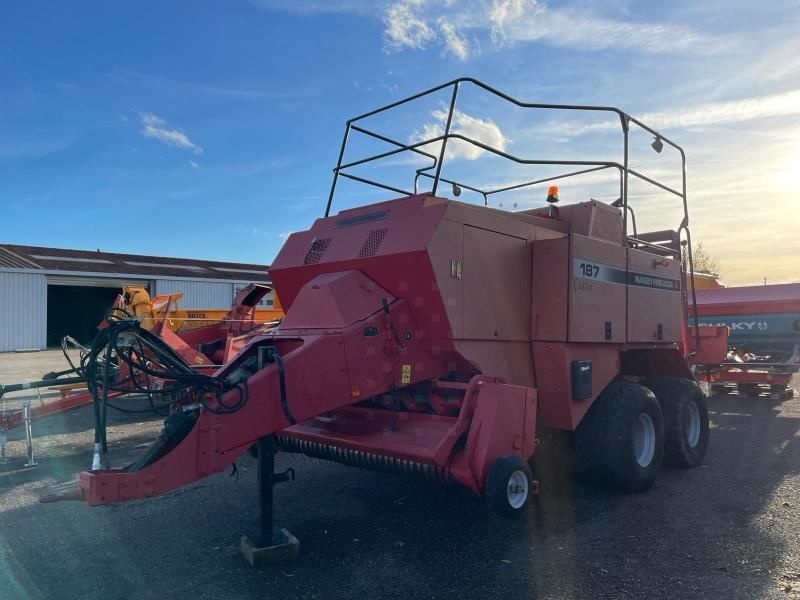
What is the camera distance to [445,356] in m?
5.07

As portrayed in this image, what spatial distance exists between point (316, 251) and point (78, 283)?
82.8 ft

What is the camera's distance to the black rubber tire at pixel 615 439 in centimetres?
566

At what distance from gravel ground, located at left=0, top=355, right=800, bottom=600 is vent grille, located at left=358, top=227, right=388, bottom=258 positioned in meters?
2.13

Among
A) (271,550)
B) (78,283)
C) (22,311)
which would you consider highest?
(78,283)

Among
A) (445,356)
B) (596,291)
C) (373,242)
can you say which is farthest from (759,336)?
(373,242)

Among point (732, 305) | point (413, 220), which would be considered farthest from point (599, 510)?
point (732, 305)

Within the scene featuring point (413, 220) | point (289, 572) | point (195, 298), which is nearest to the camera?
point (289, 572)

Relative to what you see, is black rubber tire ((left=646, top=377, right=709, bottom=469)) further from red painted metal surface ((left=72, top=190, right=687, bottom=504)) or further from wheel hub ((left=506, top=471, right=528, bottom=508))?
wheel hub ((left=506, top=471, right=528, bottom=508))

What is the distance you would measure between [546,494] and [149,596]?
3472 millimetres

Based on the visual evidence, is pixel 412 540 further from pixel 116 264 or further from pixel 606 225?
pixel 116 264

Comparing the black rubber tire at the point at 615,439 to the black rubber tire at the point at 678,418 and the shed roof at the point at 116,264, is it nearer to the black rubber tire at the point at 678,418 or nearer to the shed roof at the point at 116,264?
the black rubber tire at the point at 678,418

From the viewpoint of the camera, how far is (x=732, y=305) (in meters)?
11.8

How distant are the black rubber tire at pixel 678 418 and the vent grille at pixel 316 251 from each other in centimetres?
381

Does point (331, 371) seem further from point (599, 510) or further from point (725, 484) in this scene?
point (725, 484)
